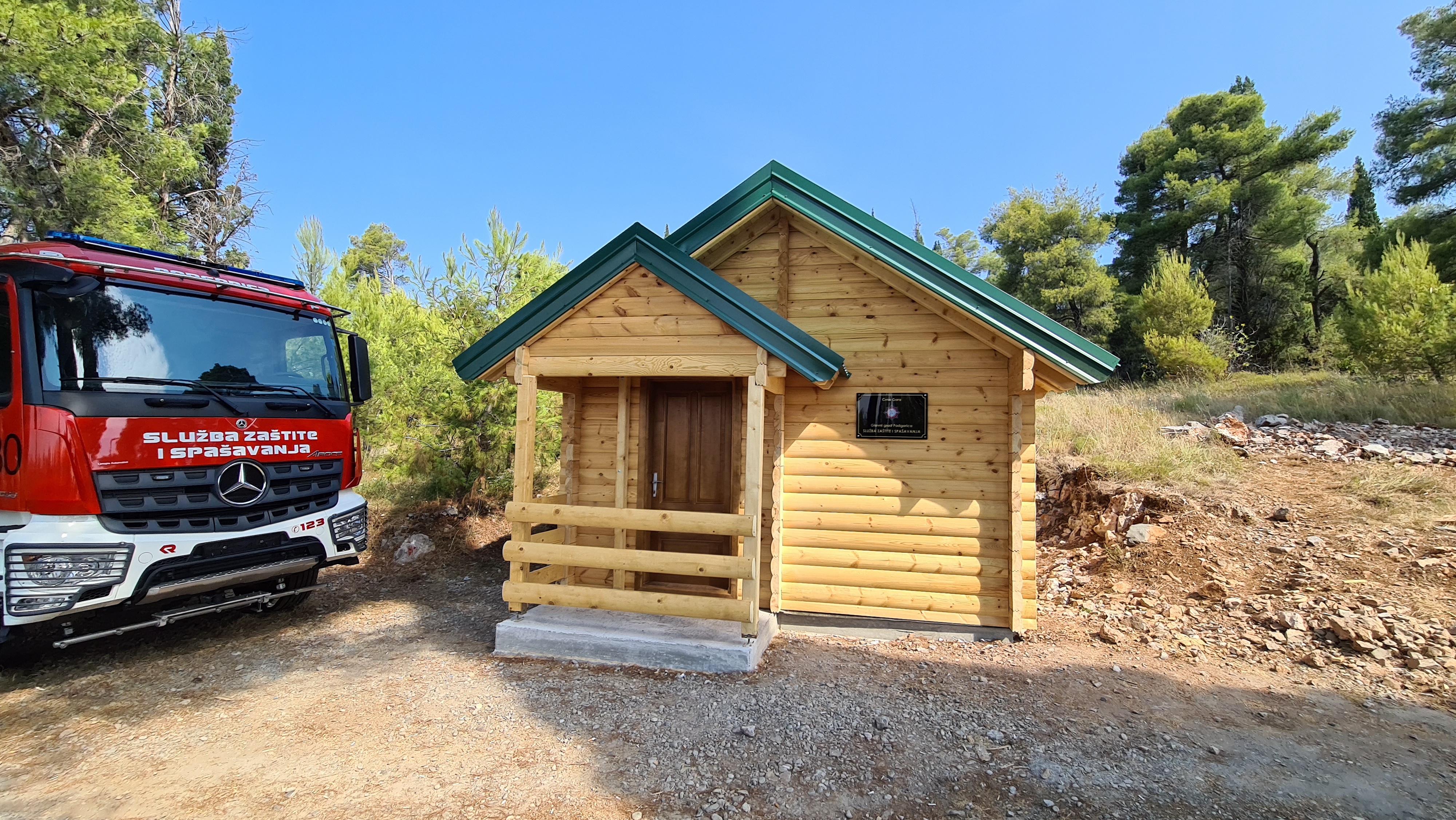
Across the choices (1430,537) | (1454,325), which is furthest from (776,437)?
(1454,325)

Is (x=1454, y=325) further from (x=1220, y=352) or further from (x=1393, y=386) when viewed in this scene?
(x=1220, y=352)

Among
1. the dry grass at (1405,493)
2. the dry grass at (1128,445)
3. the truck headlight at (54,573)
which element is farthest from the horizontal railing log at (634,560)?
the dry grass at (1405,493)

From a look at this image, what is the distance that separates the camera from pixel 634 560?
5266 mm

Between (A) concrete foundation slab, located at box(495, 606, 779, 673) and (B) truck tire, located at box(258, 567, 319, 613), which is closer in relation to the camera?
(A) concrete foundation slab, located at box(495, 606, 779, 673)

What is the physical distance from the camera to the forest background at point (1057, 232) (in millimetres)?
9133

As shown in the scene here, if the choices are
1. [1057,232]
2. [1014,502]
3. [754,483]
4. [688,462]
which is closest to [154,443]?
[688,462]

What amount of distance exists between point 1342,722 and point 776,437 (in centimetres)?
461

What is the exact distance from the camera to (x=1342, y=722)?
13.6 feet

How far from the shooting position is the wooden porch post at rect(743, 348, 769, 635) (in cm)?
497

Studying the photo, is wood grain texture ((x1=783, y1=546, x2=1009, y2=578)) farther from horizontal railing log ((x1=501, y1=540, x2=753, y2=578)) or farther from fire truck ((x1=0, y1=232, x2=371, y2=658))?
fire truck ((x1=0, y1=232, x2=371, y2=658))

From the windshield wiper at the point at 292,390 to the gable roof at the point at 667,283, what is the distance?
1256 mm

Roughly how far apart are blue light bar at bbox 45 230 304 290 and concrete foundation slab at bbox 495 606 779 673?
3.94 metres

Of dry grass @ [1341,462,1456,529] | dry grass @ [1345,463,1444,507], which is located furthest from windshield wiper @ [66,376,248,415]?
dry grass @ [1345,463,1444,507]

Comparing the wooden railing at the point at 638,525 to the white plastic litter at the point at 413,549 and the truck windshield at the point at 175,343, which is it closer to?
the truck windshield at the point at 175,343
